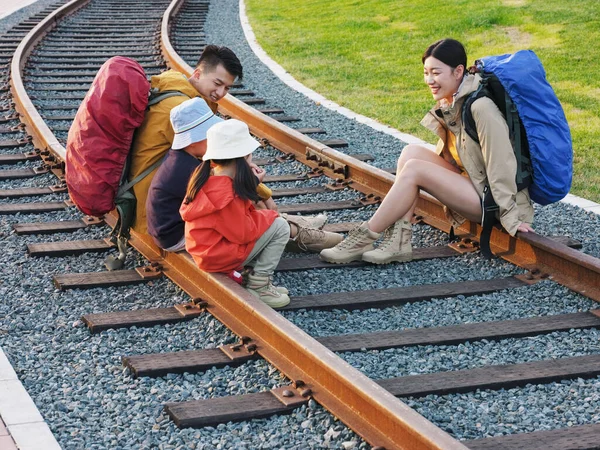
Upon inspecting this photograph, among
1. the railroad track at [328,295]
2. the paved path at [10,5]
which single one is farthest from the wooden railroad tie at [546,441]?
the paved path at [10,5]

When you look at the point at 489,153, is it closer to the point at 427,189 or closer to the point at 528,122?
the point at 528,122

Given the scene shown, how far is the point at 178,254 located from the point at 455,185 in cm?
168

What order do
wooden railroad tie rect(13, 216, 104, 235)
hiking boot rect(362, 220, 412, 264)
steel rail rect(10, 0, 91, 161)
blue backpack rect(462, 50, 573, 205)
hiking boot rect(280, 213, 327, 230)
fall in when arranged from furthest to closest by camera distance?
steel rail rect(10, 0, 91, 161)
wooden railroad tie rect(13, 216, 104, 235)
hiking boot rect(280, 213, 327, 230)
hiking boot rect(362, 220, 412, 264)
blue backpack rect(462, 50, 573, 205)

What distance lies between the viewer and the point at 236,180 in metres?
5.27

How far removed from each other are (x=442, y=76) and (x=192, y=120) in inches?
57.1

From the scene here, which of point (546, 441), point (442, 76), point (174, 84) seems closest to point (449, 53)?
point (442, 76)

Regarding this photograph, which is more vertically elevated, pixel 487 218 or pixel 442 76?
pixel 442 76

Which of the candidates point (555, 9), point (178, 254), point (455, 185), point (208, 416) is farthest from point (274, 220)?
point (555, 9)

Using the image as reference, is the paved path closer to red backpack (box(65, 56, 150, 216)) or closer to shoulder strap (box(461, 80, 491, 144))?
red backpack (box(65, 56, 150, 216))

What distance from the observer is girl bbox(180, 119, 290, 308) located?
521 centimetres

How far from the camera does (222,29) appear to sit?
17.0 meters

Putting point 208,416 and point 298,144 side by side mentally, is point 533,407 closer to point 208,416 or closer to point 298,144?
point 208,416

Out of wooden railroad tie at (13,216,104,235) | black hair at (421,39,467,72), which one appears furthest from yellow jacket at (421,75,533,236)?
wooden railroad tie at (13,216,104,235)

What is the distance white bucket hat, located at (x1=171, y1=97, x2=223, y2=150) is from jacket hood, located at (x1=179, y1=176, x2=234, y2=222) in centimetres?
38
